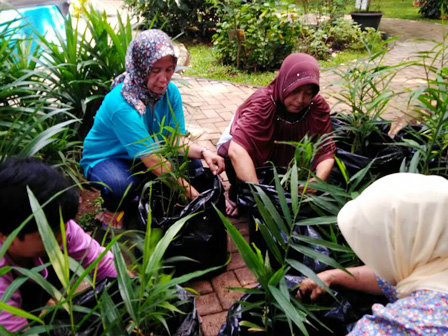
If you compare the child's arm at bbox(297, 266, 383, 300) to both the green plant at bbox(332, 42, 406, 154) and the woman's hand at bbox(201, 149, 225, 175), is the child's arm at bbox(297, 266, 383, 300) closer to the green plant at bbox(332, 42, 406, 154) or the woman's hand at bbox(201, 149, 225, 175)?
the woman's hand at bbox(201, 149, 225, 175)

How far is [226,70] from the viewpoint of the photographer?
228 inches

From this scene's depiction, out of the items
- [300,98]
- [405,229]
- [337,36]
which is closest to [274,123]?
[300,98]

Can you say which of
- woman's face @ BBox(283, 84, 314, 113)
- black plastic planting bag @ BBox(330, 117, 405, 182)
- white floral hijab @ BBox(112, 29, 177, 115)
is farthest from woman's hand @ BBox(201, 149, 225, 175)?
black plastic planting bag @ BBox(330, 117, 405, 182)

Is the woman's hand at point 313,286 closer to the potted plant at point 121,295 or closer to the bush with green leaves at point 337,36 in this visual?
the potted plant at point 121,295

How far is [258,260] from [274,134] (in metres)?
1.32

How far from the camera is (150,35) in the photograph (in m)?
2.05

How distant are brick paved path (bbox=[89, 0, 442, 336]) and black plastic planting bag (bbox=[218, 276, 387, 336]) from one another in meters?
0.39

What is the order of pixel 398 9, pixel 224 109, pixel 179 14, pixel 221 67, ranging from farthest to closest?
pixel 398 9
pixel 179 14
pixel 221 67
pixel 224 109

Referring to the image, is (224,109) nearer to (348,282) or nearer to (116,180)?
(116,180)

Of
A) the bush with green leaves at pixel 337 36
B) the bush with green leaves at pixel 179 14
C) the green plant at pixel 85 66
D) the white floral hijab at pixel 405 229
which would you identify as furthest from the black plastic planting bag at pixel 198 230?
the bush with green leaves at pixel 179 14

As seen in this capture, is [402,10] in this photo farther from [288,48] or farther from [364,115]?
[364,115]

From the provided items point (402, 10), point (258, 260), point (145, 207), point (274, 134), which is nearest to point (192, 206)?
point (145, 207)

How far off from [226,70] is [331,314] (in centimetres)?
478

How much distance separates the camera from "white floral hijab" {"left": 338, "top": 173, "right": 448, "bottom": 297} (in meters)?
1.03
